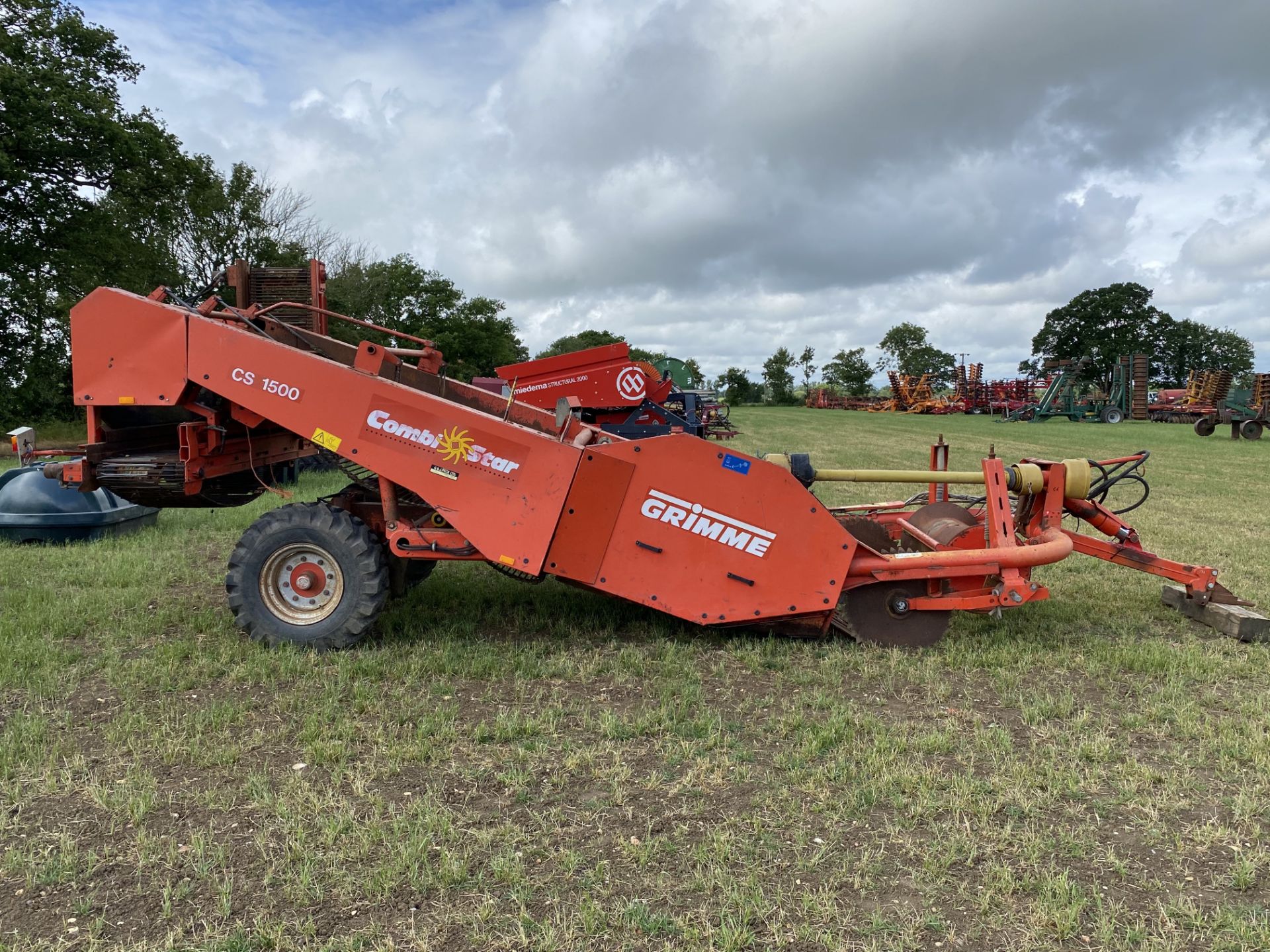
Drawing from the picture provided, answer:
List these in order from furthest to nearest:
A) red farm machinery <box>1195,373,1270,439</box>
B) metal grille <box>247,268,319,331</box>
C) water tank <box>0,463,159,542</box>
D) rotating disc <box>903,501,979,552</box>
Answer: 1. red farm machinery <box>1195,373,1270,439</box>
2. water tank <box>0,463,159,542</box>
3. metal grille <box>247,268,319,331</box>
4. rotating disc <box>903,501,979,552</box>

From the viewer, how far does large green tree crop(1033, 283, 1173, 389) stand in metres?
63.6

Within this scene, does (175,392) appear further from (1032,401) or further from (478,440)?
(1032,401)

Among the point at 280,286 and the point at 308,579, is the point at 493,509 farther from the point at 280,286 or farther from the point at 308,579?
the point at 280,286

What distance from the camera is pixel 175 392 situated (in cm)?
461

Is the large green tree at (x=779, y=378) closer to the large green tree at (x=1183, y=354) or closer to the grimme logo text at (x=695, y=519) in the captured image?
the large green tree at (x=1183, y=354)

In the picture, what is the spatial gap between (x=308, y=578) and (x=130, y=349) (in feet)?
5.27

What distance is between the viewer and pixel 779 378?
77500mm

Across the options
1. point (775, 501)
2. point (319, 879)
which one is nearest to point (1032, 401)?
point (775, 501)

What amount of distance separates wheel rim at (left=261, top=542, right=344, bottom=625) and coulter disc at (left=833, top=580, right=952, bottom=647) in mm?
2940

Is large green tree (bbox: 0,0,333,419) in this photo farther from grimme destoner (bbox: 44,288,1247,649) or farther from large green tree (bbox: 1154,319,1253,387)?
large green tree (bbox: 1154,319,1253,387)

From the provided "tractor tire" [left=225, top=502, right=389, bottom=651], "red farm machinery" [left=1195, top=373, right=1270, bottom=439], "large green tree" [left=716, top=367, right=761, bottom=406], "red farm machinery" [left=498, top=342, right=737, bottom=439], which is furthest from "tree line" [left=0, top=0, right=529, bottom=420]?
"large green tree" [left=716, top=367, right=761, bottom=406]

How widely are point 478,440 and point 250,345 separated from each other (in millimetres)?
1388

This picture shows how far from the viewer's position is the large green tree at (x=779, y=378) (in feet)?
246

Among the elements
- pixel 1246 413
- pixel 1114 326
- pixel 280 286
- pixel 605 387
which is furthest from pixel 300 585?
pixel 1114 326
